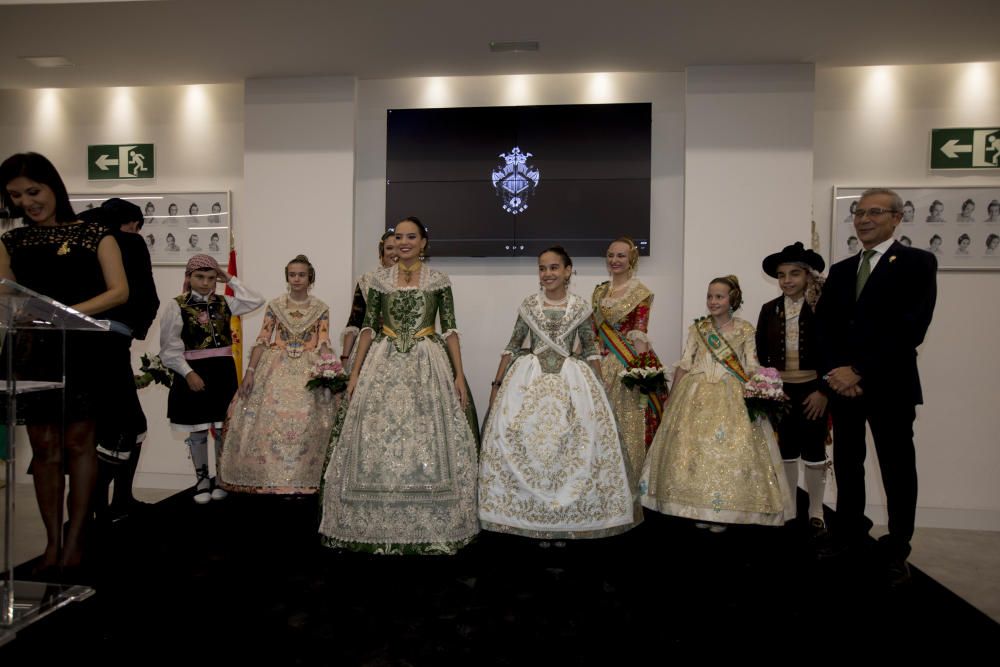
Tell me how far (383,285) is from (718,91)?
3188 millimetres

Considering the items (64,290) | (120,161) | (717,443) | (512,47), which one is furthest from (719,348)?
(120,161)

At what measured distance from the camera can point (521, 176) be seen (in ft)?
18.2

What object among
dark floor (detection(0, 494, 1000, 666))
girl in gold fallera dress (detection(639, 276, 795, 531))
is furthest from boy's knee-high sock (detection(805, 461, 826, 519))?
dark floor (detection(0, 494, 1000, 666))

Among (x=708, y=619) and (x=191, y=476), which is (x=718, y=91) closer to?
(x=708, y=619)

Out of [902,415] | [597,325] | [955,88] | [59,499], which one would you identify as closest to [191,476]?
[59,499]

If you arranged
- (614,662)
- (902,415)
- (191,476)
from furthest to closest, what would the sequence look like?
(191,476)
(902,415)
(614,662)

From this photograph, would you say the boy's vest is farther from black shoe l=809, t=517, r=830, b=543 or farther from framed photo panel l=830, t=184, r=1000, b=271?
framed photo panel l=830, t=184, r=1000, b=271

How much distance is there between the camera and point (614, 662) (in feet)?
7.92

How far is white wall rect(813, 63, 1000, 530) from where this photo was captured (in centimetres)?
527

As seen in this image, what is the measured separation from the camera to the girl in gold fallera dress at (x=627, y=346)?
14.4 feet

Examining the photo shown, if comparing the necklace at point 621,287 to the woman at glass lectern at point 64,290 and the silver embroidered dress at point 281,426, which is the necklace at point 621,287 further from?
the woman at glass lectern at point 64,290

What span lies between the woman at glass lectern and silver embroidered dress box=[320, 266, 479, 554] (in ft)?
3.66

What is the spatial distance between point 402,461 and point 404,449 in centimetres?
6

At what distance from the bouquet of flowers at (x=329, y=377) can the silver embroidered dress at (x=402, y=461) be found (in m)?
0.54
